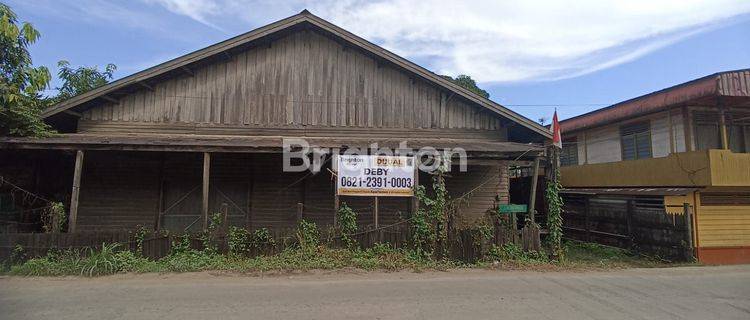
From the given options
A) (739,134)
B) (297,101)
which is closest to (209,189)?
(297,101)

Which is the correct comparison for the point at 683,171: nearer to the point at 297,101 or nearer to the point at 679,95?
the point at 679,95

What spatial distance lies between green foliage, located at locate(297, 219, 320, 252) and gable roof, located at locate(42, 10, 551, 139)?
→ 550 cm

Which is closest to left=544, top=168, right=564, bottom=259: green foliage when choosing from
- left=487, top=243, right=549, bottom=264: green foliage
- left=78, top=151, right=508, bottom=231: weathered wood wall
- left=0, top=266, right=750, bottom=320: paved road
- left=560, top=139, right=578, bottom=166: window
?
left=487, top=243, right=549, bottom=264: green foliage

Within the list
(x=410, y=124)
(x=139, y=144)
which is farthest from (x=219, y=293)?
(x=410, y=124)

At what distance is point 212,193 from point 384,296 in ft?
24.1

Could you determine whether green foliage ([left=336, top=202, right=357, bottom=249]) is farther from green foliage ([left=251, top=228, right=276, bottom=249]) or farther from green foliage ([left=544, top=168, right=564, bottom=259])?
green foliage ([left=544, top=168, right=564, bottom=259])

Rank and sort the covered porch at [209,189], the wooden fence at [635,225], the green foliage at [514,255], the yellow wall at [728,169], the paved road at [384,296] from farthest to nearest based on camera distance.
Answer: the covered porch at [209,189] < the yellow wall at [728,169] < the wooden fence at [635,225] < the green foliage at [514,255] < the paved road at [384,296]

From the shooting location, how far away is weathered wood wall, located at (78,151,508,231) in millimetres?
12195

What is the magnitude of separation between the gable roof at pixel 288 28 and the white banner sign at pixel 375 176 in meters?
3.33

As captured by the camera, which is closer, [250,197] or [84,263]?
[84,263]

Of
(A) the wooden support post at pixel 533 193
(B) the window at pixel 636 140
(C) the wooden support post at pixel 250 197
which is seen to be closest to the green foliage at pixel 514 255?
(A) the wooden support post at pixel 533 193

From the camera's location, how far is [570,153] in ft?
62.7

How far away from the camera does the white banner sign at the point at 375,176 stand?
10.5 metres

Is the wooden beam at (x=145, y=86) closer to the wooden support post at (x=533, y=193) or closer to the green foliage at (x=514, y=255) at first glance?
the green foliage at (x=514, y=255)
